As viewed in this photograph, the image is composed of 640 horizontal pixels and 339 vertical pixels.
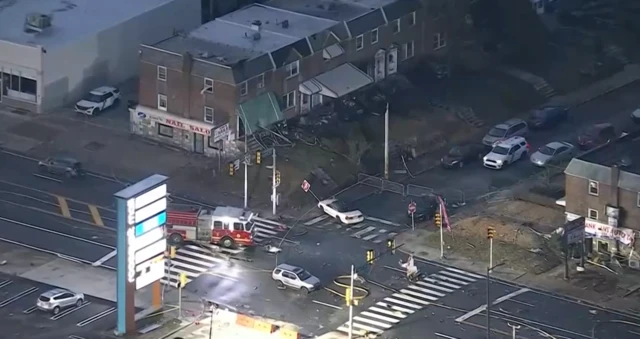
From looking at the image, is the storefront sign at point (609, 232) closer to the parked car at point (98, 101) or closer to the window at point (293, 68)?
the window at point (293, 68)

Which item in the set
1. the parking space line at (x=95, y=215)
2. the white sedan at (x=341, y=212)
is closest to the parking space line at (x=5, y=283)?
the parking space line at (x=95, y=215)

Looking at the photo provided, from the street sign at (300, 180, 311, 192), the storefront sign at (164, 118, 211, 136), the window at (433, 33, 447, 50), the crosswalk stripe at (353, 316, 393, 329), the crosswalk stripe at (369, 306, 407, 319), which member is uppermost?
the window at (433, 33, 447, 50)

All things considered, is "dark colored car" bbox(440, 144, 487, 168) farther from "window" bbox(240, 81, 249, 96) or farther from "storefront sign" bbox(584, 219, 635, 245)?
"storefront sign" bbox(584, 219, 635, 245)

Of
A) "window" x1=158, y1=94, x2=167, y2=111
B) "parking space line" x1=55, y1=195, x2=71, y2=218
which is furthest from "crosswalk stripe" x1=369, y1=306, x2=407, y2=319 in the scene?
"window" x1=158, y1=94, x2=167, y2=111

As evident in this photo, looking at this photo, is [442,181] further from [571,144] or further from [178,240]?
[178,240]

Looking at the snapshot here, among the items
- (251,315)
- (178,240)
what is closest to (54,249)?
(178,240)
